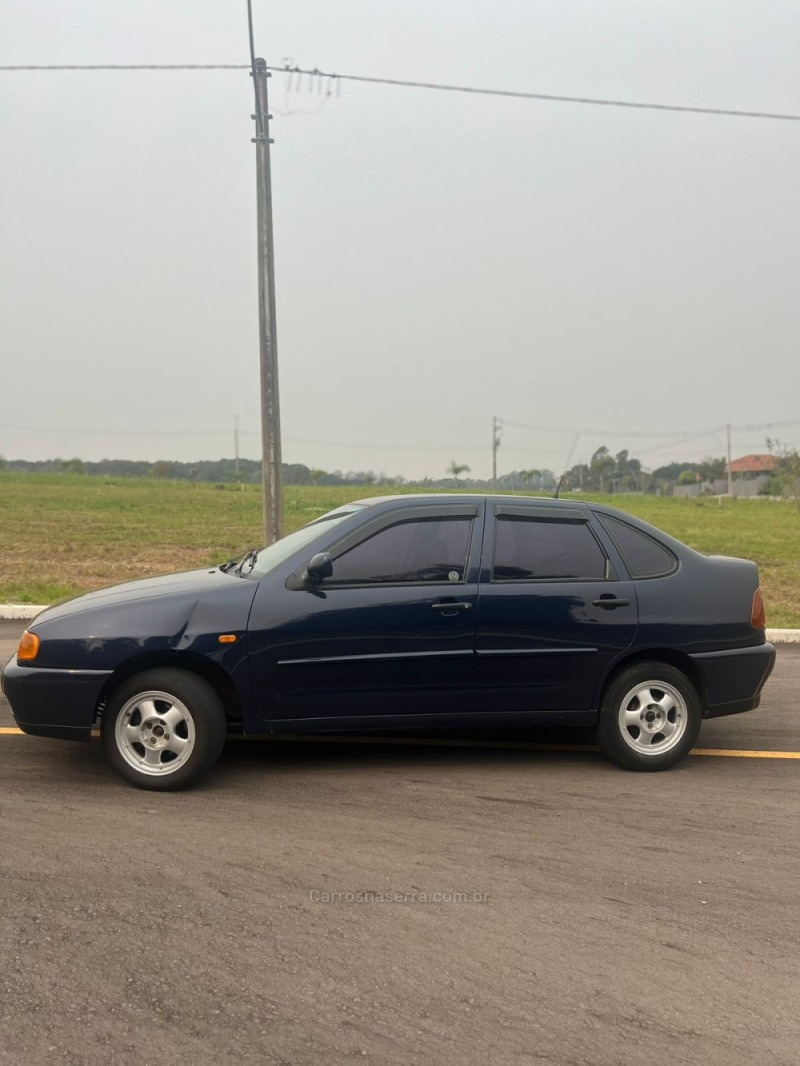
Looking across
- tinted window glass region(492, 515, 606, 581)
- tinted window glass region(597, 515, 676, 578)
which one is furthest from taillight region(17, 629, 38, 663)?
tinted window glass region(597, 515, 676, 578)

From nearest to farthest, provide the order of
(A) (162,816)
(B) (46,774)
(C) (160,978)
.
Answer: (C) (160,978) → (A) (162,816) → (B) (46,774)

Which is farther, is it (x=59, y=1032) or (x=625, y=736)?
(x=625, y=736)

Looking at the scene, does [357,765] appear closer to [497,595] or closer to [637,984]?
[497,595]

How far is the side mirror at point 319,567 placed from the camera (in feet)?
18.9

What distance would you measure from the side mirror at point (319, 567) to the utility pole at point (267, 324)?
23.5ft

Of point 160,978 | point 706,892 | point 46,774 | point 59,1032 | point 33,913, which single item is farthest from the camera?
point 46,774

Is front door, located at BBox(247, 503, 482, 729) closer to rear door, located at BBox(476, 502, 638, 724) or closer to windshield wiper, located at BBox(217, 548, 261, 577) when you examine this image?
rear door, located at BBox(476, 502, 638, 724)

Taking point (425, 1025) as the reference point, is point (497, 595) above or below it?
above

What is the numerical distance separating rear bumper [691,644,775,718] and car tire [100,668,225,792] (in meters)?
2.83

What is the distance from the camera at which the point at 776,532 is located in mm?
36812

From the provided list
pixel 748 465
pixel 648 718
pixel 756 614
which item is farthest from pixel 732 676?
pixel 748 465

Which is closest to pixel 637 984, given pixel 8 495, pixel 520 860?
pixel 520 860

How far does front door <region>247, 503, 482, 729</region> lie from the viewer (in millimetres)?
5758

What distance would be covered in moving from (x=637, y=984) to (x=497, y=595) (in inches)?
107
